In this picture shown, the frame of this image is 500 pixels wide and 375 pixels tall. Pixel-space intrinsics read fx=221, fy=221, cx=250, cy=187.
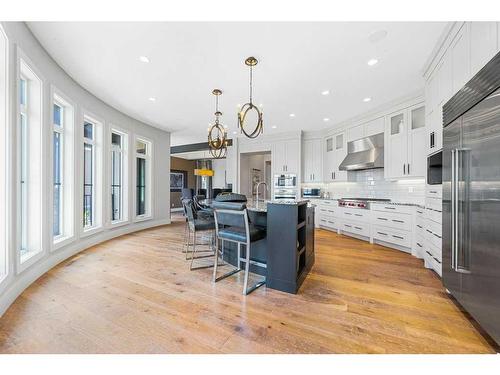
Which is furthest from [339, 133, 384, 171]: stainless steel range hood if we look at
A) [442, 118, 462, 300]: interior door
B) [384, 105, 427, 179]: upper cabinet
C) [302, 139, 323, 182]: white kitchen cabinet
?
[442, 118, 462, 300]: interior door

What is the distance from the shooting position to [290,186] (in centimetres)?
686

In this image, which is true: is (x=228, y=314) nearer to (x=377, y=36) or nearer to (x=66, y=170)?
(x=377, y=36)

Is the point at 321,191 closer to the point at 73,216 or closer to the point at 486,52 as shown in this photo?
the point at 486,52

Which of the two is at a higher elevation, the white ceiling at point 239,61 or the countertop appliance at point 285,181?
the white ceiling at point 239,61

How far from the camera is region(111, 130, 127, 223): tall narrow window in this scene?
5094 mm

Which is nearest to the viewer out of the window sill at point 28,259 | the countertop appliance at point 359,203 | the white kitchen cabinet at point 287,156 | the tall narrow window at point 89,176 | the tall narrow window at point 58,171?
the window sill at point 28,259

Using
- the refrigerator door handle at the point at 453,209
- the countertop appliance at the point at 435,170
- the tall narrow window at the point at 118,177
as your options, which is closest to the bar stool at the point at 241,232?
the refrigerator door handle at the point at 453,209

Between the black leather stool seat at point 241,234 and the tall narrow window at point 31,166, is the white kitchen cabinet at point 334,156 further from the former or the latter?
the tall narrow window at point 31,166

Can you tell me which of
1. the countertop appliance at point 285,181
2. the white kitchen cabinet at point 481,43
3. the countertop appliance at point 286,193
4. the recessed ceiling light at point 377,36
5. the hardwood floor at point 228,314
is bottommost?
the hardwood floor at point 228,314

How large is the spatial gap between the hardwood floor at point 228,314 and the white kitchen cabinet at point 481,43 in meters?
2.18

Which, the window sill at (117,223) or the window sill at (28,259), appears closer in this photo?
the window sill at (28,259)

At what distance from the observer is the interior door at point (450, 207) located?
76.1 inches
